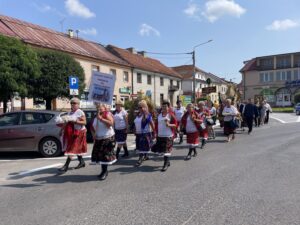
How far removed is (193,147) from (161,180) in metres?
2.76

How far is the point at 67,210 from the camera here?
505 cm

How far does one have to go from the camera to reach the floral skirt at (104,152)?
692cm

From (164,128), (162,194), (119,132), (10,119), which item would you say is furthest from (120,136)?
(162,194)

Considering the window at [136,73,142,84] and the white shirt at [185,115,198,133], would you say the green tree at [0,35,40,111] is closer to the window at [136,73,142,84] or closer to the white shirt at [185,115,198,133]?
the white shirt at [185,115,198,133]

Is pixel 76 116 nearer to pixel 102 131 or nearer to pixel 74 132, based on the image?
pixel 74 132

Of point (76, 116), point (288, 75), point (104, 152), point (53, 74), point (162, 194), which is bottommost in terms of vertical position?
point (162, 194)

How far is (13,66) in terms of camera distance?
14.4m

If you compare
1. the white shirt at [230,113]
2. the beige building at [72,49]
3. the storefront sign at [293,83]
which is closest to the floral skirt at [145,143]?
the white shirt at [230,113]

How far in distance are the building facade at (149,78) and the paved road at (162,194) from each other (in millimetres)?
27885

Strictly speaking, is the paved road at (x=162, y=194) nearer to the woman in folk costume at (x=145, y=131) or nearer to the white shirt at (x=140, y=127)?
the woman in folk costume at (x=145, y=131)

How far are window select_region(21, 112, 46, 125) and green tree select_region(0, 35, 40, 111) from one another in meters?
4.23

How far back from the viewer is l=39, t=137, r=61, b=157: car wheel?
1022cm

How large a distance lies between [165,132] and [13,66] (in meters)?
9.14

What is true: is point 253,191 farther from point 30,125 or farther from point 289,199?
point 30,125
